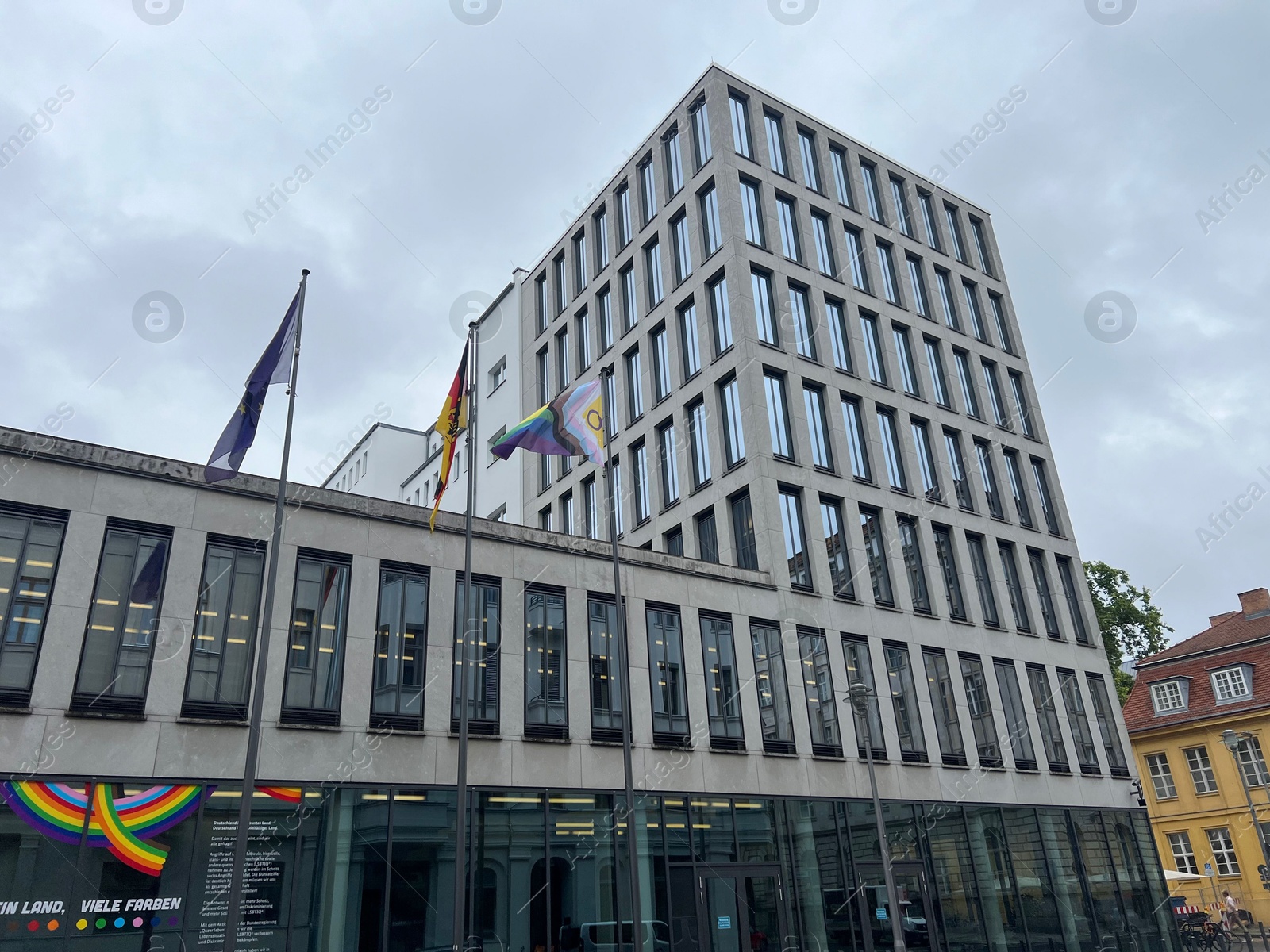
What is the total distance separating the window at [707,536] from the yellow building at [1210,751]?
32001mm

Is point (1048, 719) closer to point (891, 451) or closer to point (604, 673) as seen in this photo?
point (891, 451)

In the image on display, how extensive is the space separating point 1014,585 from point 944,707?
833 centimetres

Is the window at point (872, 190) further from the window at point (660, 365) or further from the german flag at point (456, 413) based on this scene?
the german flag at point (456, 413)

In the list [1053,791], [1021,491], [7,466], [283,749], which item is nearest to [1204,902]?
[1053,791]

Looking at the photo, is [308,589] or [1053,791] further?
[1053,791]

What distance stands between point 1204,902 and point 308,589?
4549cm

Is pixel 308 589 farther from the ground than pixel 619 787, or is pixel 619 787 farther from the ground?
pixel 308 589

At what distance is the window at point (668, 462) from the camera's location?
121ft

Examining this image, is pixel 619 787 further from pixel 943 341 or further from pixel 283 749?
pixel 943 341

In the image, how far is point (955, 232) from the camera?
48.4 metres

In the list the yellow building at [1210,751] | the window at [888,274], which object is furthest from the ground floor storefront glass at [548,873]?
the window at [888,274]

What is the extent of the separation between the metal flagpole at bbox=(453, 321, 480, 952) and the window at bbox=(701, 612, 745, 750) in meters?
7.62

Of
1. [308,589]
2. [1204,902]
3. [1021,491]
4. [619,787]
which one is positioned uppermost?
[1021,491]

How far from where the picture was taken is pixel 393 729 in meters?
22.4
